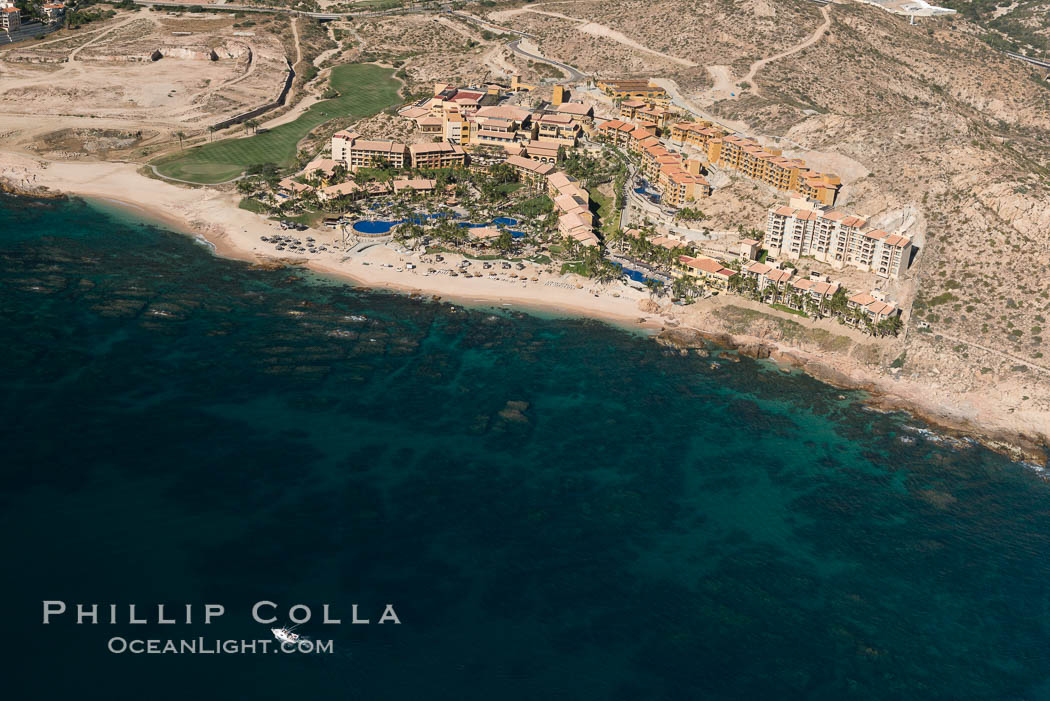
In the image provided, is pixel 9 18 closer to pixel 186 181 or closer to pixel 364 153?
pixel 186 181

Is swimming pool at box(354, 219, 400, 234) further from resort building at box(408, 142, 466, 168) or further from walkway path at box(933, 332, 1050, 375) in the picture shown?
walkway path at box(933, 332, 1050, 375)

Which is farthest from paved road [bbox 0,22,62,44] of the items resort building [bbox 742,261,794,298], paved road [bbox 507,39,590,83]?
resort building [bbox 742,261,794,298]

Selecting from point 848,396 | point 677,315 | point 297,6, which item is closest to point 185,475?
point 677,315

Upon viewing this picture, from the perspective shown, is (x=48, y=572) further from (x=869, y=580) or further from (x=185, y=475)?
(x=869, y=580)

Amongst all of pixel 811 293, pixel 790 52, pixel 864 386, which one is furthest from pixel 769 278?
pixel 790 52

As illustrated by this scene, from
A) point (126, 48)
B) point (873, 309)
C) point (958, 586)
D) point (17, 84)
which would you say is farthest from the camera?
point (126, 48)

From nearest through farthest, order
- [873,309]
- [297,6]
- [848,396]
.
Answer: [848,396], [873,309], [297,6]
